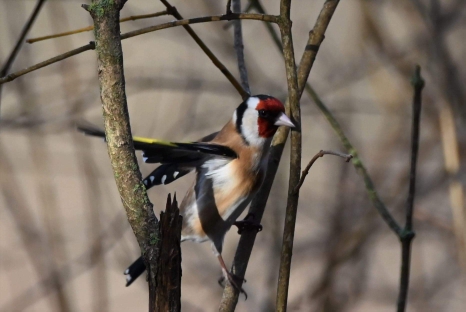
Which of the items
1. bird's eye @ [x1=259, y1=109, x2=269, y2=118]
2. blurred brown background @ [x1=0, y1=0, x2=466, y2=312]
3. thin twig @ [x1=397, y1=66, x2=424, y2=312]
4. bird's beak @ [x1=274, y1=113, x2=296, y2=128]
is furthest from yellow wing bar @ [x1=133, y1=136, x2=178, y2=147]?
blurred brown background @ [x1=0, y1=0, x2=466, y2=312]

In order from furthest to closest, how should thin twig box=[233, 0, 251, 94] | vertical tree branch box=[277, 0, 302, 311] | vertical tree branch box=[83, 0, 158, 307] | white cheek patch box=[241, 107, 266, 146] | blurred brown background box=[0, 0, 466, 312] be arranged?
1. blurred brown background box=[0, 0, 466, 312]
2. white cheek patch box=[241, 107, 266, 146]
3. thin twig box=[233, 0, 251, 94]
4. vertical tree branch box=[277, 0, 302, 311]
5. vertical tree branch box=[83, 0, 158, 307]

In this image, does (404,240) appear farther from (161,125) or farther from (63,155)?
(63,155)

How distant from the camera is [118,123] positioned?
997mm

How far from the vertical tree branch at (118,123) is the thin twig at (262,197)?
0.46 metres

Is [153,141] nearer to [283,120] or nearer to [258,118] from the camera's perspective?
[283,120]

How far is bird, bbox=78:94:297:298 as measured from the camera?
74.3 inches

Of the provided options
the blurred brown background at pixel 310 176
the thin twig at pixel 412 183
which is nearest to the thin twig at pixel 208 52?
the thin twig at pixel 412 183

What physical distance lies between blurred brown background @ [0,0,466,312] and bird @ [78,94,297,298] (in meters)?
0.49

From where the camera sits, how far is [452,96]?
2.46 metres

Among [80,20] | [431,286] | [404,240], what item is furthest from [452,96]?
[80,20]

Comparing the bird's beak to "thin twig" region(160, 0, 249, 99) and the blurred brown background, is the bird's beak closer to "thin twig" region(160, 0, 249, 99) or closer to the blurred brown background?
"thin twig" region(160, 0, 249, 99)

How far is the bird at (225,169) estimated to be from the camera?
189 cm

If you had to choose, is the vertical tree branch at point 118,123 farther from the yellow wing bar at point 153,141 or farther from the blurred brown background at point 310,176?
the blurred brown background at point 310,176

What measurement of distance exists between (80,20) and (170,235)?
4461 mm
